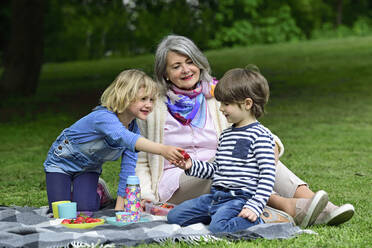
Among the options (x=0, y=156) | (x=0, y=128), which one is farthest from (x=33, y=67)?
(x=0, y=156)

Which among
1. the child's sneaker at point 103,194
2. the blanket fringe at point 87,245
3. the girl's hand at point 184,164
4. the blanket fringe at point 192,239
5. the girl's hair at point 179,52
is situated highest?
the girl's hair at point 179,52

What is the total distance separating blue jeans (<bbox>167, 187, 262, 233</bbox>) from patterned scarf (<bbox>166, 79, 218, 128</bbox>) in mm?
865

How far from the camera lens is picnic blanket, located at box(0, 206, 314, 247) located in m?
3.63

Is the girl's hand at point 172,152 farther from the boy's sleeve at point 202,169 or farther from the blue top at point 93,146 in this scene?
the blue top at point 93,146

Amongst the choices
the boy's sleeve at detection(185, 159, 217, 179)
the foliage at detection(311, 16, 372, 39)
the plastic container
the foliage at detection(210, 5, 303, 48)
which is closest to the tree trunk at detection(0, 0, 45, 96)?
the foliage at detection(210, 5, 303, 48)

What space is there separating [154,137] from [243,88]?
3.65ft

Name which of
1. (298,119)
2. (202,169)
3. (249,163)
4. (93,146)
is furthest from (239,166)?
(298,119)

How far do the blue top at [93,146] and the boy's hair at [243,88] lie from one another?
0.72m

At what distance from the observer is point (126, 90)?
169 inches

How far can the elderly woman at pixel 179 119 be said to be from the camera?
474 centimetres

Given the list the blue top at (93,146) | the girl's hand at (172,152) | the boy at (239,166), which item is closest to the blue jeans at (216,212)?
the boy at (239,166)

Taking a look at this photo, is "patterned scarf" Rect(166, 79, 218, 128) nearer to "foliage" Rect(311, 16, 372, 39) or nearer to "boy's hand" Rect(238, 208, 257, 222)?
"boy's hand" Rect(238, 208, 257, 222)

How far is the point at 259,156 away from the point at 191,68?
3.69 feet

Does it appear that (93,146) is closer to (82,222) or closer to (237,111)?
(82,222)
